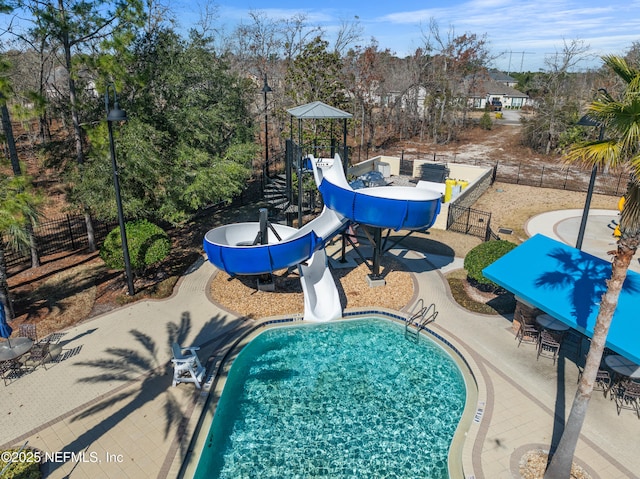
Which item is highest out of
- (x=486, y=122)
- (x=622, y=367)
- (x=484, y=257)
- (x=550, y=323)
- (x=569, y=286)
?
(x=486, y=122)

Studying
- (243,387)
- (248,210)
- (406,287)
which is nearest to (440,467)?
(243,387)

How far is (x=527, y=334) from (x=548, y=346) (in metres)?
0.71

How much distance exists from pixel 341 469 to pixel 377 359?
14.2 ft

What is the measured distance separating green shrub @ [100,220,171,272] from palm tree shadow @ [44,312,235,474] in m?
3.27

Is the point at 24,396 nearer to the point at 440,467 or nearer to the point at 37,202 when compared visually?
the point at 37,202

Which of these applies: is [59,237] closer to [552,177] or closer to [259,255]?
[259,255]

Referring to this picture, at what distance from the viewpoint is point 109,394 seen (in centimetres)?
1188

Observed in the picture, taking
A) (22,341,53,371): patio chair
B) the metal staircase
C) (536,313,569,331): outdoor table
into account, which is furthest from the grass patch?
(22,341,53,371): patio chair

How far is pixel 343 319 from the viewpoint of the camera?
15695mm

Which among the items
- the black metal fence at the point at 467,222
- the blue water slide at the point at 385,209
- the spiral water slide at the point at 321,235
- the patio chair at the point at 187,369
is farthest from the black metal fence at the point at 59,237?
the black metal fence at the point at 467,222

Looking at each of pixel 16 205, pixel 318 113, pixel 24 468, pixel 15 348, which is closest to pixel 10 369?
pixel 15 348

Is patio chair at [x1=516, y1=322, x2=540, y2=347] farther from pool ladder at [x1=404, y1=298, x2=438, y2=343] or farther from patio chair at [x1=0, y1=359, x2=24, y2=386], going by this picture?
patio chair at [x1=0, y1=359, x2=24, y2=386]

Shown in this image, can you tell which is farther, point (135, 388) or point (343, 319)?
point (343, 319)

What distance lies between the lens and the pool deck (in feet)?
32.3
